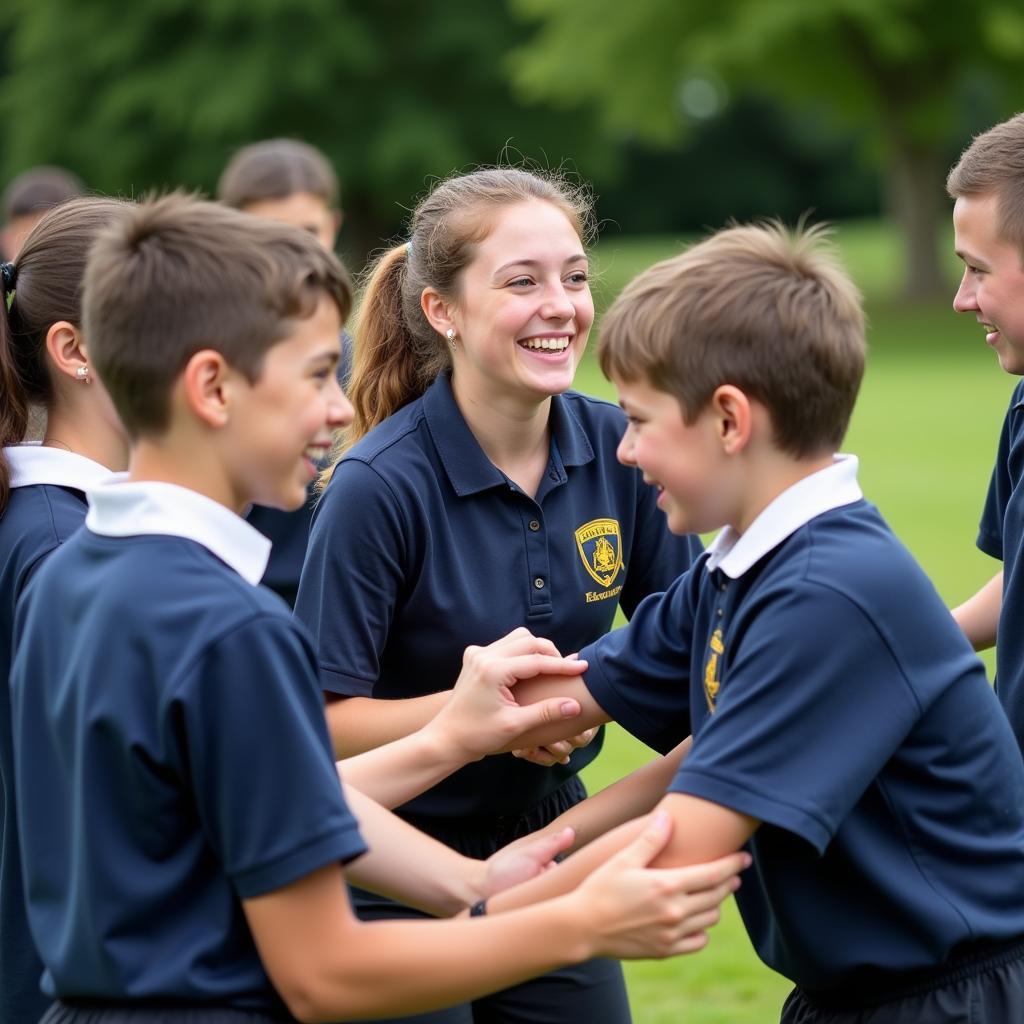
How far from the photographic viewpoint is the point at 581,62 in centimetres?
3609

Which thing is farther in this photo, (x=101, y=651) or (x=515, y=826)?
(x=515, y=826)

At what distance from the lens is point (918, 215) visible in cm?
3462

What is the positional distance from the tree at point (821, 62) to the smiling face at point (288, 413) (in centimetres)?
3168

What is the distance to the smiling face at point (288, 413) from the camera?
2361mm

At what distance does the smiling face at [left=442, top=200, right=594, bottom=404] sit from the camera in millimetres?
3711

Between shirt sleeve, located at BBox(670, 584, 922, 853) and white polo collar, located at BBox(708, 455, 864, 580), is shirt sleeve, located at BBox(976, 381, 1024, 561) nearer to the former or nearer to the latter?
white polo collar, located at BBox(708, 455, 864, 580)

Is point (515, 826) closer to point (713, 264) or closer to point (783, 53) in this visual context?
point (713, 264)

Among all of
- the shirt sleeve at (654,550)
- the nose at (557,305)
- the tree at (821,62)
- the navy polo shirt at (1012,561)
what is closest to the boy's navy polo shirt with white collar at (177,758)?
the nose at (557,305)

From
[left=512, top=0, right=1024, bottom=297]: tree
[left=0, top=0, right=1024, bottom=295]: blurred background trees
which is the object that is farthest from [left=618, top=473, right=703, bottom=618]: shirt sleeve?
[left=0, top=0, right=1024, bottom=295]: blurred background trees

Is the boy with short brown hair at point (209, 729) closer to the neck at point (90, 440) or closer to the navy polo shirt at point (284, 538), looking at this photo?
the neck at point (90, 440)

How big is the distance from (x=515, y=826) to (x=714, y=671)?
117cm

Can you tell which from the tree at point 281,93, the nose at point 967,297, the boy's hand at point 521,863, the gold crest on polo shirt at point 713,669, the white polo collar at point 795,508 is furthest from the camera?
the tree at point 281,93

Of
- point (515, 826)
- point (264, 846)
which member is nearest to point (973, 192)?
point (515, 826)

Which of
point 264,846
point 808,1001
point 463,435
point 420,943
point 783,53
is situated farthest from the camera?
point 783,53
